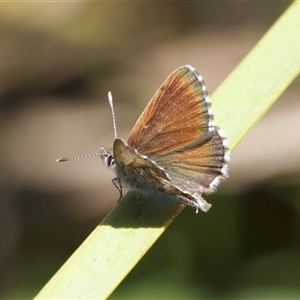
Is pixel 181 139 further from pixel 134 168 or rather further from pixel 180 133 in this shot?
pixel 134 168

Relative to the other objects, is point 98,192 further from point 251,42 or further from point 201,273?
point 251,42

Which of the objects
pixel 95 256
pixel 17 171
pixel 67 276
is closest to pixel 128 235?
pixel 95 256

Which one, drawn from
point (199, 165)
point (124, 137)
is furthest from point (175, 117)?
point (124, 137)

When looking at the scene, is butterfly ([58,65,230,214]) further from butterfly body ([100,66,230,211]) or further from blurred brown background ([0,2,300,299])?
blurred brown background ([0,2,300,299])

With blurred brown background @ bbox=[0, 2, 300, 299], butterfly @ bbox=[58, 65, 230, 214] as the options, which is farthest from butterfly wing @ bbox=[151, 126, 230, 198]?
blurred brown background @ bbox=[0, 2, 300, 299]

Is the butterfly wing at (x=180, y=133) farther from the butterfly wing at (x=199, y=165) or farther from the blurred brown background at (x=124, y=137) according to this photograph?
the blurred brown background at (x=124, y=137)

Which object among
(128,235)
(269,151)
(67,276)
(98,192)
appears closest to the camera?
(67,276)

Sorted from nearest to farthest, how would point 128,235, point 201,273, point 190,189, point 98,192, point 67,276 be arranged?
point 67,276, point 128,235, point 190,189, point 201,273, point 98,192

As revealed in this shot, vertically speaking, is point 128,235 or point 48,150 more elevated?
point 128,235
